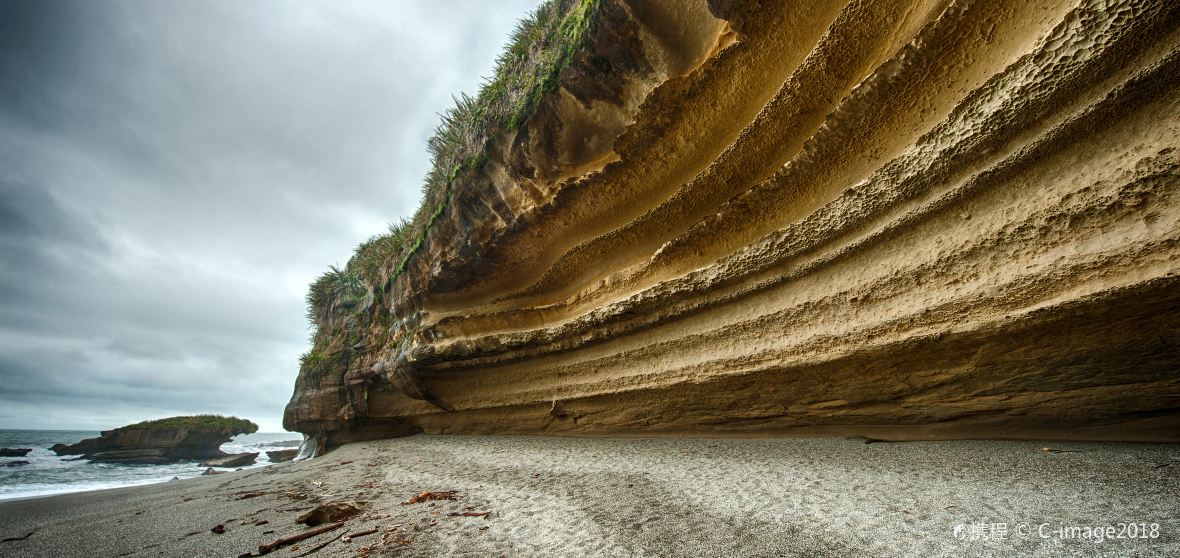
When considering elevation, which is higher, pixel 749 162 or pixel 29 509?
pixel 749 162

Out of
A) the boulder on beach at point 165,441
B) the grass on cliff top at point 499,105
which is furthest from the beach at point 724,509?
the boulder on beach at point 165,441

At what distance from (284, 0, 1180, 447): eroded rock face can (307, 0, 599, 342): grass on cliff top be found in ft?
0.68

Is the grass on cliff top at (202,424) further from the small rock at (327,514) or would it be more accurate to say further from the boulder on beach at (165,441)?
the small rock at (327,514)

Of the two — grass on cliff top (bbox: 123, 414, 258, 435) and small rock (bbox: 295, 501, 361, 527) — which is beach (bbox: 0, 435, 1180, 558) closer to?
small rock (bbox: 295, 501, 361, 527)

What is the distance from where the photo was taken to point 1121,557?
1.43 metres

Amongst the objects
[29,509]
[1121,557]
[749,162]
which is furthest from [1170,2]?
[29,509]

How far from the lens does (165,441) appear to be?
20203mm

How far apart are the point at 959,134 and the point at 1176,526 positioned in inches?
74.9

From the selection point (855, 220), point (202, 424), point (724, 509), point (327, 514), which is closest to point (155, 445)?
point (202, 424)

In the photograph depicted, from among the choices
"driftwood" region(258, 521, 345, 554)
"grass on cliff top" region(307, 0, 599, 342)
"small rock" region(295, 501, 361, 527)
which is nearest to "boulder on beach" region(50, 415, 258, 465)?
"grass on cliff top" region(307, 0, 599, 342)

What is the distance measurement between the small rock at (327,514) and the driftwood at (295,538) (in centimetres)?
10

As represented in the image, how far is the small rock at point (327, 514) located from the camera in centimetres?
268

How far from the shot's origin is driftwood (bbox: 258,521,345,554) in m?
2.33

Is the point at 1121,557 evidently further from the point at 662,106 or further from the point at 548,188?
the point at 548,188
